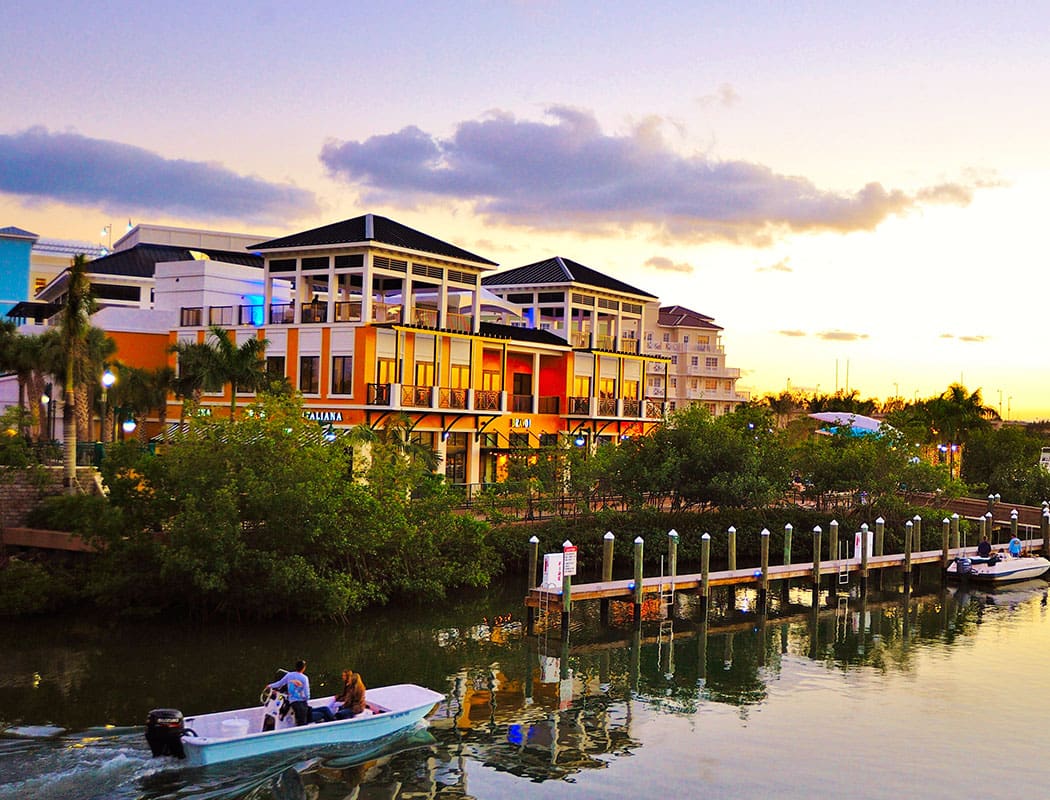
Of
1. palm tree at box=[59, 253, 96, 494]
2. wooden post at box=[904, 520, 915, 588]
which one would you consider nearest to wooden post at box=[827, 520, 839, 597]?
wooden post at box=[904, 520, 915, 588]

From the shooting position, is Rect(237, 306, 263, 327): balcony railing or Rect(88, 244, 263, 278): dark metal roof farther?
Rect(88, 244, 263, 278): dark metal roof

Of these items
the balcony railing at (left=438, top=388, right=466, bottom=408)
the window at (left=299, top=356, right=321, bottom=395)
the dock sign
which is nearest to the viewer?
the dock sign

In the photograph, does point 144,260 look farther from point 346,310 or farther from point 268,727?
point 268,727

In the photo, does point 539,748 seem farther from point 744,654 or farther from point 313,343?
point 313,343

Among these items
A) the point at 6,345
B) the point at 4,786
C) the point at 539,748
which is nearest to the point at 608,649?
the point at 539,748

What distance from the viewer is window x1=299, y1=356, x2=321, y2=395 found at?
50812mm

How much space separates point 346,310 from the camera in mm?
50844

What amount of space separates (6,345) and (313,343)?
13.0 metres

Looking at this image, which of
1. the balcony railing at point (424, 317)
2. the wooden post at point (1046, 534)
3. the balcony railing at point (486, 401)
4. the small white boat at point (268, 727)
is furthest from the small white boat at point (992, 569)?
the small white boat at point (268, 727)

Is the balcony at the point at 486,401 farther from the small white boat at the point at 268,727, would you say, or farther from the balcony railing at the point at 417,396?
the small white boat at the point at 268,727

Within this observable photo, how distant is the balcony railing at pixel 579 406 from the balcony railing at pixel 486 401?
7919mm

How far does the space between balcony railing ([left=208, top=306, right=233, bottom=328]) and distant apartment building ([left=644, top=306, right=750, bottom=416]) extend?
64212mm

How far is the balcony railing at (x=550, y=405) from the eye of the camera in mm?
62031

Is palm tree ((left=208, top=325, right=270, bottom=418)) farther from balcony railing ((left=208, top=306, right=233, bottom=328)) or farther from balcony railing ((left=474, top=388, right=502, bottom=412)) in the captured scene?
balcony railing ((left=474, top=388, right=502, bottom=412))
